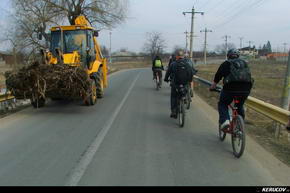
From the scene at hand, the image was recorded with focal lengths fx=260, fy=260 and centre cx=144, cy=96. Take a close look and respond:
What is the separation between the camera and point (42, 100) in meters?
9.01

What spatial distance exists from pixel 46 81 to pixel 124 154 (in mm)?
4359

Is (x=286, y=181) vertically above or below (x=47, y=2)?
below

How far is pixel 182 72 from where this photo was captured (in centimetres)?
706

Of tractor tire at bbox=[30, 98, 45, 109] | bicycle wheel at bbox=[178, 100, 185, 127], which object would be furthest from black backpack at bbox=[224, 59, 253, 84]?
tractor tire at bbox=[30, 98, 45, 109]

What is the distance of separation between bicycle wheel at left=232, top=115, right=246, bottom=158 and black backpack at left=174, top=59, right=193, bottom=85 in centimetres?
243

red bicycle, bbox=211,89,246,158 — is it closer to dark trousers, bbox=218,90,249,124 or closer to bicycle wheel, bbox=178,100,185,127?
dark trousers, bbox=218,90,249,124

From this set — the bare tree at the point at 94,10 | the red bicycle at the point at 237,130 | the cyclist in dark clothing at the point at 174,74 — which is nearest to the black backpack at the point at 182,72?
the cyclist in dark clothing at the point at 174,74

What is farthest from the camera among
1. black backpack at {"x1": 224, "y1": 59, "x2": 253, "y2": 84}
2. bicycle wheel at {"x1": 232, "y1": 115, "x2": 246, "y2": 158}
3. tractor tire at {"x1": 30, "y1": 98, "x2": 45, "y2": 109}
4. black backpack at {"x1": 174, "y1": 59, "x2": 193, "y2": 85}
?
tractor tire at {"x1": 30, "y1": 98, "x2": 45, "y2": 109}

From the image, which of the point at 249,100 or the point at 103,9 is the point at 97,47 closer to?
the point at 249,100

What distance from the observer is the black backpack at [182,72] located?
23.1ft

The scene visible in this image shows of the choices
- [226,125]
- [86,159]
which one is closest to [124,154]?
[86,159]

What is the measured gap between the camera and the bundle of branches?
784 cm
